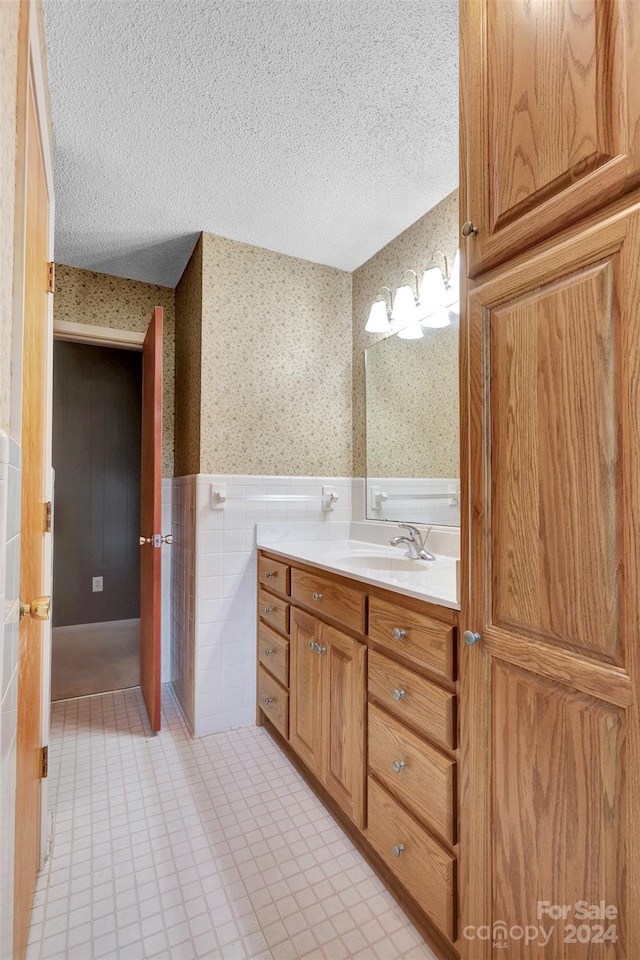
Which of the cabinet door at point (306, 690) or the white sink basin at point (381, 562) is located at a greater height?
the white sink basin at point (381, 562)

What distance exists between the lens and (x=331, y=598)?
161 centimetres

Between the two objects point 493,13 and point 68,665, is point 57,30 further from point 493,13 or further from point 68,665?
point 68,665

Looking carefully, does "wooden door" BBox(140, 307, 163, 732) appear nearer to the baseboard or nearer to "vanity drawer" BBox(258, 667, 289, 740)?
"vanity drawer" BBox(258, 667, 289, 740)

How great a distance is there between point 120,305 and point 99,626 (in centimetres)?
260

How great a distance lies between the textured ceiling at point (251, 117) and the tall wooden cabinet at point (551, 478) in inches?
21.6

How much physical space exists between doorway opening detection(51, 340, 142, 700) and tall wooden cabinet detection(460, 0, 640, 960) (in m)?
3.32

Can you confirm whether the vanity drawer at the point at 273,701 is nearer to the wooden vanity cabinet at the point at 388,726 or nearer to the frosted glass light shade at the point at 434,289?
the wooden vanity cabinet at the point at 388,726

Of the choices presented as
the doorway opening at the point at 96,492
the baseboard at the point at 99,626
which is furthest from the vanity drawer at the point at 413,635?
the baseboard at the point at 99,626

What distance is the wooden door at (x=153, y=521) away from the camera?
2141 mm

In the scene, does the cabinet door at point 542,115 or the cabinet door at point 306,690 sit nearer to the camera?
the cabinet door at point 542,115

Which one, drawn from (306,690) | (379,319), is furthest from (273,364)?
(306,690)

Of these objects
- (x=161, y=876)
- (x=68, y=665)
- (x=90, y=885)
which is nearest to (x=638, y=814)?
(x=161, y=876)

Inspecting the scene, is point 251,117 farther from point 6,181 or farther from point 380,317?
point 6,181

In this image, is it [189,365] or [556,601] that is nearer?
[556,601]
